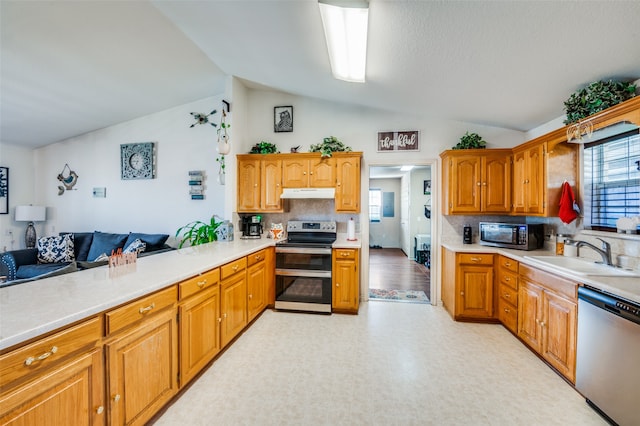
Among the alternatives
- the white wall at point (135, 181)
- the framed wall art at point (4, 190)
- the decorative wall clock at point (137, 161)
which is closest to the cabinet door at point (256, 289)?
the white wall at point (135, 181)

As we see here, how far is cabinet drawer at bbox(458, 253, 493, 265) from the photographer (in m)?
3.13

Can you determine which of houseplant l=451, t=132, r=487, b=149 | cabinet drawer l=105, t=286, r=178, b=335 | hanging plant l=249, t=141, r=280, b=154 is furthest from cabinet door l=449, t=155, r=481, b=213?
cabinet drawer l=105, t=286, r=178, b=335

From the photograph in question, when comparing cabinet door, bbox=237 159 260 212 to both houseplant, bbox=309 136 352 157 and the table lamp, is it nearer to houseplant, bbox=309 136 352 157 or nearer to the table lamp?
houseplant, bbox=309 136 352 157

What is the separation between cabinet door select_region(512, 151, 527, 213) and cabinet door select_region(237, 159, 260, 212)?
332 centimetres

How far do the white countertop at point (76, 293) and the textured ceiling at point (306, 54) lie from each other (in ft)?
7.10

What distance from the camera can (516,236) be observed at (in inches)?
122

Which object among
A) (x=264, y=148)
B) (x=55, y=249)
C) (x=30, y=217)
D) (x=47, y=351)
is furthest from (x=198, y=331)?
(x=30, y=217)

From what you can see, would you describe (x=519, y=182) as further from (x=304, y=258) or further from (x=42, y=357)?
(x=42, y=357)

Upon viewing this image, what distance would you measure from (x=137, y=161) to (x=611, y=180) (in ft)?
20.3

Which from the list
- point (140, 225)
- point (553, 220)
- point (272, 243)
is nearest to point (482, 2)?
point (553, 220)

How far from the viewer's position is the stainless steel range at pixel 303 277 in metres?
3.36

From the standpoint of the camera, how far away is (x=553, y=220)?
→ 3051mm

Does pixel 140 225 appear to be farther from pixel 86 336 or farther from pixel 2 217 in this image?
pixel 86 336

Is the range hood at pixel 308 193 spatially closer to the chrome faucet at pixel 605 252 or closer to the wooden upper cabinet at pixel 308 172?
the wooden upper cabinet at pixel 308 172
